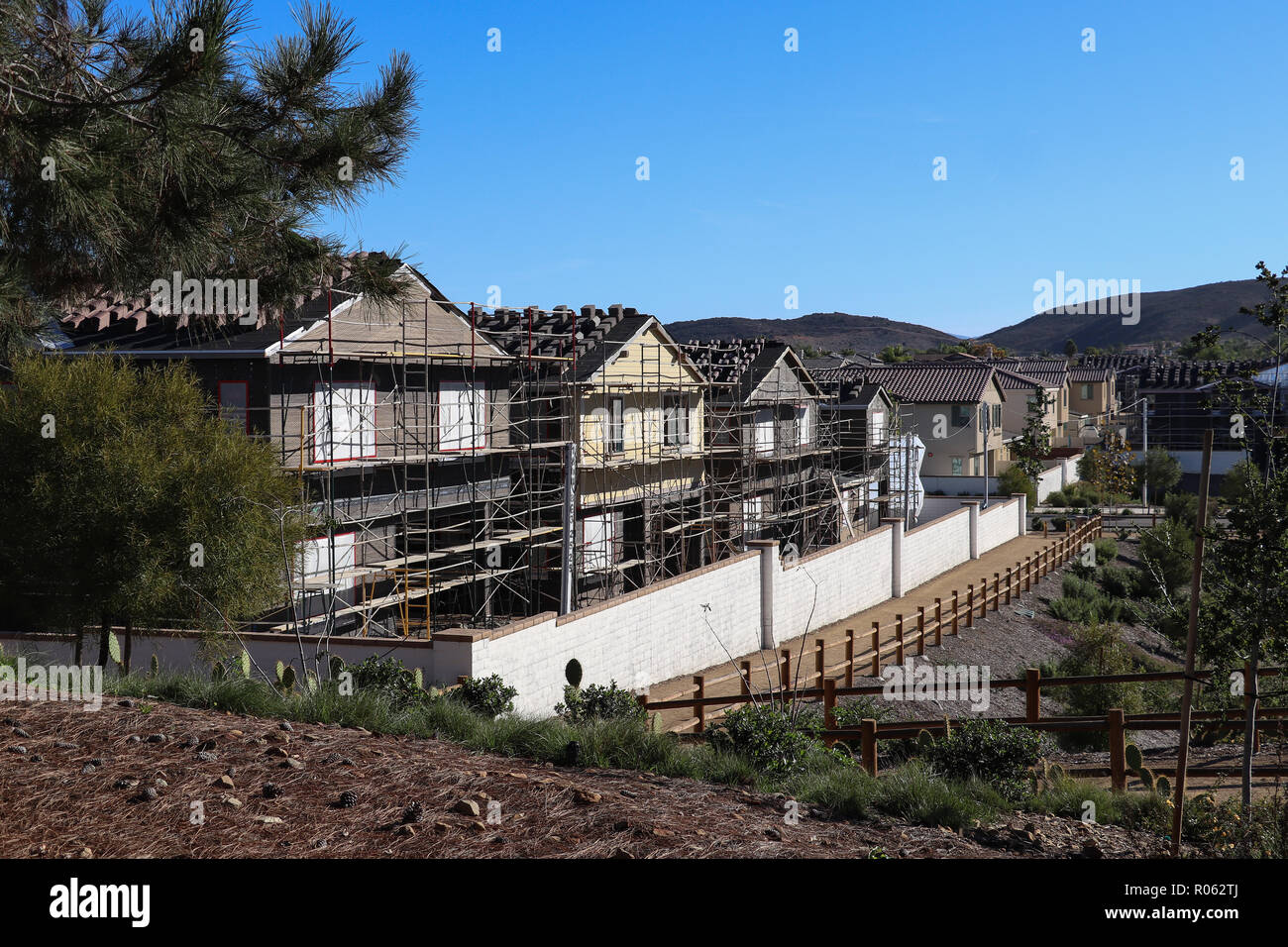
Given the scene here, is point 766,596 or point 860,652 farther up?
point 766,596

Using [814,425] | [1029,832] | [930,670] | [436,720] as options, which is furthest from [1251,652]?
[814,425]

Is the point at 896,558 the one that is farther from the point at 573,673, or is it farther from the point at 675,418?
the point at 573,673

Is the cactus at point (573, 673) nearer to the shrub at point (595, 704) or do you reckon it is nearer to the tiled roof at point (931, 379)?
the shrub at point (595, 704)

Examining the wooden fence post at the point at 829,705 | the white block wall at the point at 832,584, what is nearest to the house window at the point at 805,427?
the white block wall at the point at 832,584

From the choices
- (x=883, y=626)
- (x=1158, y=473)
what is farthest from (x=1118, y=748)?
(x=1158, y=473)

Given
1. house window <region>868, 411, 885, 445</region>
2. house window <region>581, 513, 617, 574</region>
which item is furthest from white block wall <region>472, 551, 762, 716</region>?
house window <region>868, 411, 885, 445</region>

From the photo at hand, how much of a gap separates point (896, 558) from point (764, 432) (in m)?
9.14

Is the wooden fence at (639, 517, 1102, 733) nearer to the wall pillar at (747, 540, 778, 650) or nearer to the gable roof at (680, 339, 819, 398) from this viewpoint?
the wall pillar at (747, 540, 778, 650)

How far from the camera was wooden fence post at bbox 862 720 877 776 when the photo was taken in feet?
36.2

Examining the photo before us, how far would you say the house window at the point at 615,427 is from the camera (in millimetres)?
30938

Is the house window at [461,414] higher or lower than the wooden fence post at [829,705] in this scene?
higher

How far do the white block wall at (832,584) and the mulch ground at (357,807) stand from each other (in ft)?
49.6

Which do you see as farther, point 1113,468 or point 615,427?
point 1113,468

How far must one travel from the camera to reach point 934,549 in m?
35.7
